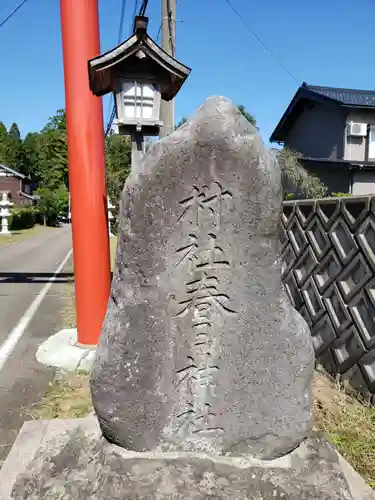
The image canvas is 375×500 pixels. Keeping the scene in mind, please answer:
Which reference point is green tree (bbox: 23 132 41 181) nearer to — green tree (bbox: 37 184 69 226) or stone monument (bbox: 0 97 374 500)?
green tree (bbox: 37 184 69 226)

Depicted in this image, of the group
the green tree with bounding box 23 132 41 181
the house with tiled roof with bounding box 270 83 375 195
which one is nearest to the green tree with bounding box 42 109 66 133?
the green tree with bounding box 23 132 41 181

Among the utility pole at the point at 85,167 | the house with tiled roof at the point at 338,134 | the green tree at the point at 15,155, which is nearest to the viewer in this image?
the utility pole at the point at 85,167

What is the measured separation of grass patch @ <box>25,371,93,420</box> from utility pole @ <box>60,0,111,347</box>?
713mm

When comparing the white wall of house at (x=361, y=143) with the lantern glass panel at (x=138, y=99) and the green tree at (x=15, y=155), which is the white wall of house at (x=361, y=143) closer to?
the lantern glass panel at (x=138, y=99)

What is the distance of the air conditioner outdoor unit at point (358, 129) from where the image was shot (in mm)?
15234

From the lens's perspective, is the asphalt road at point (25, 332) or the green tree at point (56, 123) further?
the green tree at point (56, 123)

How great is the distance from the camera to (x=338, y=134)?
16.1 meters

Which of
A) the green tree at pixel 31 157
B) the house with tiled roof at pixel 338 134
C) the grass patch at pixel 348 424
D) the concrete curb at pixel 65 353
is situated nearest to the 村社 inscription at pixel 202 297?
the grass patch at pixel 348 424

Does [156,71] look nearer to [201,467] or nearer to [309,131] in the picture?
[201,467]

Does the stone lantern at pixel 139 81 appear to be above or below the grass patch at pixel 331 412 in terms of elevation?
above

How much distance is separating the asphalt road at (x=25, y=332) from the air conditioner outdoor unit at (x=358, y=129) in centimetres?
1105

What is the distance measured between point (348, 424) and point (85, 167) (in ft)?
11.4

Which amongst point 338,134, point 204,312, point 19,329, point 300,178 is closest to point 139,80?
point 204,312

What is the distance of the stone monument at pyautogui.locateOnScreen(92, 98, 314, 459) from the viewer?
5.66 feet
